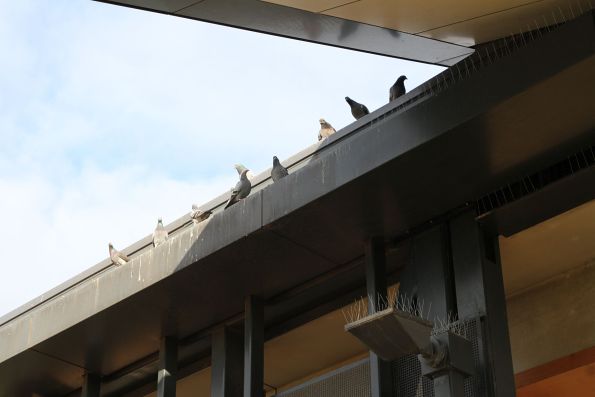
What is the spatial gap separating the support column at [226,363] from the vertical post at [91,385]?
1.87 meters

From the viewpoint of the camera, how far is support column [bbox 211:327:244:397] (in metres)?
11.8

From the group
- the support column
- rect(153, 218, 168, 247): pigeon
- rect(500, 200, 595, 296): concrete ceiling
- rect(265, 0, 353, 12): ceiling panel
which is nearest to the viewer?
rect(265, 0, 353, 12): ceiling panel

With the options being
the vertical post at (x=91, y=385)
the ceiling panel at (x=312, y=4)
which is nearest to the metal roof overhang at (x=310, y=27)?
the ceiling panel at (x=312, y=4)

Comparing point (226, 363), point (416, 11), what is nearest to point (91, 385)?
point (226, 363)

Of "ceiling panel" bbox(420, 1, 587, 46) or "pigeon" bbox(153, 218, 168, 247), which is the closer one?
"ceiling panel" bbox(420, 1, 587, 46)

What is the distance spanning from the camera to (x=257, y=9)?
10.1m

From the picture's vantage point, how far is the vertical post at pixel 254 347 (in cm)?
1123

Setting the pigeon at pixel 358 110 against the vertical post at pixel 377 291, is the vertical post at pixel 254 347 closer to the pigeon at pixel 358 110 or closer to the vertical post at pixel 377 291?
the vertical post at pixel 377 291

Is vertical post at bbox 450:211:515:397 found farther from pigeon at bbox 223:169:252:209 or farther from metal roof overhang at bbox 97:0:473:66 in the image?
pigeon at bbox 223:169:252:209

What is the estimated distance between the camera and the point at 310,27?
10359 mm

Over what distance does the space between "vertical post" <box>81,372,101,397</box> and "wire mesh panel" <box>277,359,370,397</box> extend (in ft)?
11.1

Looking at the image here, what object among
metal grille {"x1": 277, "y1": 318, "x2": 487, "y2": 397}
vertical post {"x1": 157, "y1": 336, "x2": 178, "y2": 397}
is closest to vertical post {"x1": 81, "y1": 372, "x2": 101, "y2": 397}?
vertical post {"x1": 157, "y1": 336, "x2": 178, "y2": 397}

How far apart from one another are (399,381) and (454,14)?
3.36m

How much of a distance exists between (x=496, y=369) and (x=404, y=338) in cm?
128
